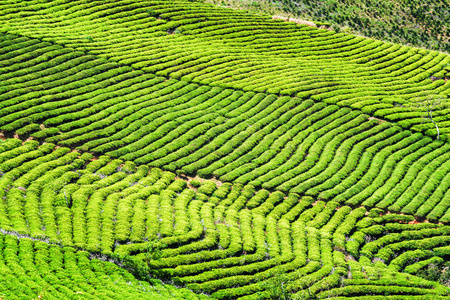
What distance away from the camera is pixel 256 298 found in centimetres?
3459

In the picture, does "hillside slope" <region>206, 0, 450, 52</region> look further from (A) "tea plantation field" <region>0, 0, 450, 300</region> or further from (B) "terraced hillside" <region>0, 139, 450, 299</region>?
(B) "terraced hillside" <region>0, 139, 450, 299</region>

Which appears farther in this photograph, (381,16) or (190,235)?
(381,16)

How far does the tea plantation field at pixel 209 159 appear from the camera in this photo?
36062 millimetres

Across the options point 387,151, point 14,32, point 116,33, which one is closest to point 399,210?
point 387,151

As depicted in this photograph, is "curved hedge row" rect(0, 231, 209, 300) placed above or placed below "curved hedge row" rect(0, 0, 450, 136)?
below

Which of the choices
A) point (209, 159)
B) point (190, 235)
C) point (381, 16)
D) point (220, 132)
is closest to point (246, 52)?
point (220, 132)

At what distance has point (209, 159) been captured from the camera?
52.0 m

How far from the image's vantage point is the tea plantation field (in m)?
36.1

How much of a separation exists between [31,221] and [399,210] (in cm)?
3669

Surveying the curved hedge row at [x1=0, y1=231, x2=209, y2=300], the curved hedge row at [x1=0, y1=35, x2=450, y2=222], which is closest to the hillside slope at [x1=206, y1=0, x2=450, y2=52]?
the curved hedge row at [x1=0, y1=35, x2=450, y2=222]

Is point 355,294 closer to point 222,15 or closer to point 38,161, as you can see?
point 38,161

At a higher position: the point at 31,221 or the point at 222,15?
the point at 222,15

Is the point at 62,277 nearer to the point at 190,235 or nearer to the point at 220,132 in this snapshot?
the point at 190,235

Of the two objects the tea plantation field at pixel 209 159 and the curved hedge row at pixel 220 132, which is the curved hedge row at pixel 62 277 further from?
the curved hedge row at pixel 220 132
